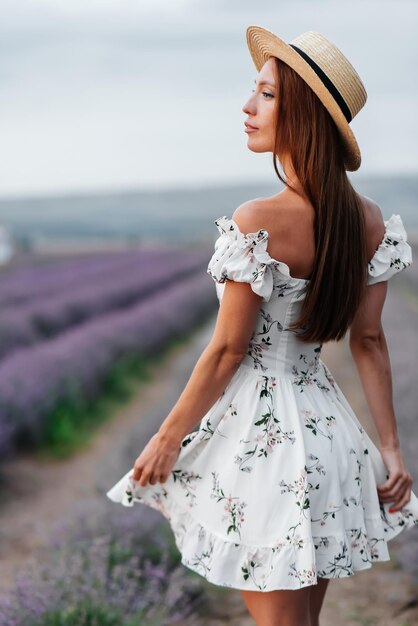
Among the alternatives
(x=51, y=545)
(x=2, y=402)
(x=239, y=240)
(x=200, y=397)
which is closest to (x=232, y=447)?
(x=200, y=397)

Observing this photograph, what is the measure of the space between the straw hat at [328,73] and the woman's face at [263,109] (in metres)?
0.05

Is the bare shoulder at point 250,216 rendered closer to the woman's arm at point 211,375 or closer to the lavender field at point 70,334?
the woman's arm at point 211,375

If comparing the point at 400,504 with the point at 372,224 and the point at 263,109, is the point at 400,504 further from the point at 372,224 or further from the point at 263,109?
the point at 263,109

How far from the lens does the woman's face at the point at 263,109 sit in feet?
6.41

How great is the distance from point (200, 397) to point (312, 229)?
435 millimetres

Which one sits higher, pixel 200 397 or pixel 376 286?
pixel 376 286

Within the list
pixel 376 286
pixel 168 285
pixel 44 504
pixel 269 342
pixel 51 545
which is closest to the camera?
pixel 269 342

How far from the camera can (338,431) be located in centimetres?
201

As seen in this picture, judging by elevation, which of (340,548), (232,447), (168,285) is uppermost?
(232,447)

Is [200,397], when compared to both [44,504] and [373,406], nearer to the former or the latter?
[373,406]

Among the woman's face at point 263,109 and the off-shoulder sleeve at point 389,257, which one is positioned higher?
the woman's face at point 263,109

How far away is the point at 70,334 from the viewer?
8766 millimetres

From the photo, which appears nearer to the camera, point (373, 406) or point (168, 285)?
point (373, 406)

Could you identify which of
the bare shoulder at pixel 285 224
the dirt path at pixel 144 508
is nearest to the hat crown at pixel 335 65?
the bare shoulder at pixel 285 224
